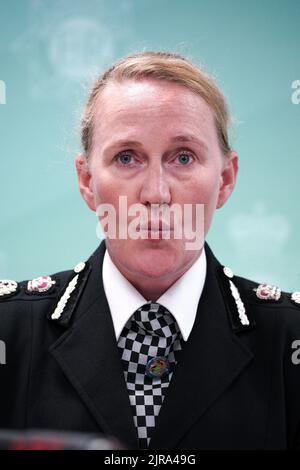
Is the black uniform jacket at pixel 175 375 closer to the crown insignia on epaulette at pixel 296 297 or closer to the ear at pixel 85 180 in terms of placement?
the crown insignia on epaulette at pixel 296 297

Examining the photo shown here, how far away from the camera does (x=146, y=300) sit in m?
1.91

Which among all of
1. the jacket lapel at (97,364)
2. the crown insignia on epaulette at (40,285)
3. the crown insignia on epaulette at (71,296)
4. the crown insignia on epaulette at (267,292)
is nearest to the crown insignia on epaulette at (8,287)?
the crown insignia on epaulette at (40,285)

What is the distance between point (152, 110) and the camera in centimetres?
178

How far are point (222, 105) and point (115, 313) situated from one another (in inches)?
32.3

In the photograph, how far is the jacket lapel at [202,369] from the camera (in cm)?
172

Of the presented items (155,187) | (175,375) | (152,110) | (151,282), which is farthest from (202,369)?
(152,110)

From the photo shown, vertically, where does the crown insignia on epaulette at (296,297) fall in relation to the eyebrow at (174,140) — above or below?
below

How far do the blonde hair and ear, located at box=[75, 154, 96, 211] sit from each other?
2.0 inches

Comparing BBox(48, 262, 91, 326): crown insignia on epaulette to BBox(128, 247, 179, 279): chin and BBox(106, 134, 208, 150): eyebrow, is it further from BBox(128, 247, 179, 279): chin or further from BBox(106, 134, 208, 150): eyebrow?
BBox(106, 134, 208, 150): eyebrow

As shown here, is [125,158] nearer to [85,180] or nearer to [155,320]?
[85,180]

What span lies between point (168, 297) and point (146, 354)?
0.20m

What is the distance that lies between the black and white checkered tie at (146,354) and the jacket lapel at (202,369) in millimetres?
40
